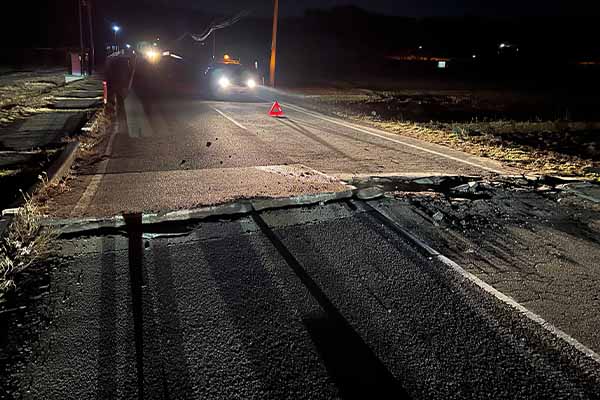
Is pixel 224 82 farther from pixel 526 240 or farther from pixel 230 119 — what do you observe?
pixel 526 240

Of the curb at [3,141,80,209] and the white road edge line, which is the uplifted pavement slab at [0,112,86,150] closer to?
the curb at [3,141,80,209]

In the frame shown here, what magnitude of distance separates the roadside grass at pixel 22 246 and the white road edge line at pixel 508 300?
3880 mm

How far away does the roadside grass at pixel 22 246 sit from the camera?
13.6 ft

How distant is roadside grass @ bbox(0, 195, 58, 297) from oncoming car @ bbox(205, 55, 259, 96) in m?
21.8

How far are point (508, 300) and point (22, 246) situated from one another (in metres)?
4.61

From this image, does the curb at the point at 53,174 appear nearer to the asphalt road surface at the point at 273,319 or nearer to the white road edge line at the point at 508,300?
the asphalt road surface at the point at 273,319

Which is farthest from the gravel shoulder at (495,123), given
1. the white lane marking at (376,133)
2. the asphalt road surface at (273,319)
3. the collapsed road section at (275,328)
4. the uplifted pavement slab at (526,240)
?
the collapsed road section at (275,328)

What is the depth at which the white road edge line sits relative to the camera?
3.50 meters

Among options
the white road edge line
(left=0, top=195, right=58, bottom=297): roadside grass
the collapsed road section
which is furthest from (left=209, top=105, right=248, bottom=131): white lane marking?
the white road edge line

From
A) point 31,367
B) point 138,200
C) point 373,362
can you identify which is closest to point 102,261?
point 31,367

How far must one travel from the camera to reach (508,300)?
4121mm

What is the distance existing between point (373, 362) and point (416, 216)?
3.22 meters

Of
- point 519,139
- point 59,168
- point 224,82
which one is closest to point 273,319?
point 59,168

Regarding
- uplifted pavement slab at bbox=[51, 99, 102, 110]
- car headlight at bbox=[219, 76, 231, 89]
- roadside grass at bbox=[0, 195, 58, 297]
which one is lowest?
roadside grass at bbox=[0, 195, 58, 297]
